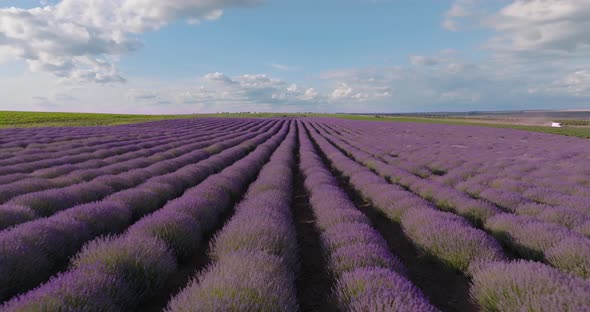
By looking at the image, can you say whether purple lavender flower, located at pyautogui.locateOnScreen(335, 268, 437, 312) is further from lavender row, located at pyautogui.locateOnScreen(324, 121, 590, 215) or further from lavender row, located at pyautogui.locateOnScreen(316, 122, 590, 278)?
lavender row, located at pyautogui.locateOnScreen(324, 121, 590, 215)

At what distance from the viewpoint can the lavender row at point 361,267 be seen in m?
2.29

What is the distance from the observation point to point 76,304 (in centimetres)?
223

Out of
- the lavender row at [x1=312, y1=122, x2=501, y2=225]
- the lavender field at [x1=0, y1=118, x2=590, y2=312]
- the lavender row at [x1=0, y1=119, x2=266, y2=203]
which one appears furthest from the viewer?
the lavender row at [x1=0, y1=119, x2=266, y2=203]

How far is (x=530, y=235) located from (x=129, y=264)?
4.49 metres

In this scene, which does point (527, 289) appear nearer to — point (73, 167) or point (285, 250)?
point (285, 250)

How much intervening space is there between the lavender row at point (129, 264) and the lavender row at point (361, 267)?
5.48 feet

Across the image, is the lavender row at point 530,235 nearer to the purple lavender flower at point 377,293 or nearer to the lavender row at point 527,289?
the lavender row at point 527,289

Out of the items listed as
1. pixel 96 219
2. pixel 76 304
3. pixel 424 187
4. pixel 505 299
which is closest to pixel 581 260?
pixel 505 299

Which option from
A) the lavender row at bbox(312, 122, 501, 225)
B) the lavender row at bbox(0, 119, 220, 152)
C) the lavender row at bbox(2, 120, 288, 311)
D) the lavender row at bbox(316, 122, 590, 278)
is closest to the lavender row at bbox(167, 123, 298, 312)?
the lavender row at bbox(2, 120, 288, 311)

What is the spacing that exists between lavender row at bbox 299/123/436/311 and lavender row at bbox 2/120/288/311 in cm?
167

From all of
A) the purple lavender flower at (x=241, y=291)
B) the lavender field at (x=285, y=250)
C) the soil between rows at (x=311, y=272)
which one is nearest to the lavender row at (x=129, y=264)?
the lavender field at (x=285, y=250)

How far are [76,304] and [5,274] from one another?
125cm

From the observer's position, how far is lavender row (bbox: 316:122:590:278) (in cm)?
333

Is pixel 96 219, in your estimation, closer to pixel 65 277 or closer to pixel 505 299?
pixel 65 277
